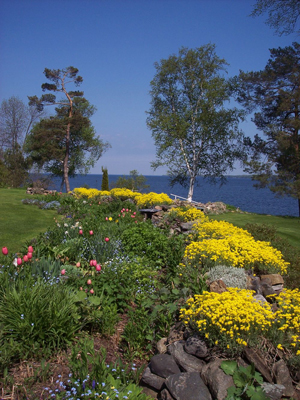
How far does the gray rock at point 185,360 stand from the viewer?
318 cm

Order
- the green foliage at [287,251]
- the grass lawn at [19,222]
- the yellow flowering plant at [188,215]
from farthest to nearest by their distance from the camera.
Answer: the yellow flowering plant at [188,215] → the grass lawn at [19,222] → the green foliage at [287,251]

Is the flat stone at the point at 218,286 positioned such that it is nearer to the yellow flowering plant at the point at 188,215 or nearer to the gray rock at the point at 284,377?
the gray rock at the point at 284,377

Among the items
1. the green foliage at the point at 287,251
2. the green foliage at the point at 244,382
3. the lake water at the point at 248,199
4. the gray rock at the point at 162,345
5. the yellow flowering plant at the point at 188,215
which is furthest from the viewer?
the lake water at the point at 248,199

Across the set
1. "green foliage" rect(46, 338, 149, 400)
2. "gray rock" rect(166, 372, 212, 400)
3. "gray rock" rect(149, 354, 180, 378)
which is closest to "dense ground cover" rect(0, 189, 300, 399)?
"green foliage" rect(46, 338, 149, 400)

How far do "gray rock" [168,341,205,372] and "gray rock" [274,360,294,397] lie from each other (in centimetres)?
69

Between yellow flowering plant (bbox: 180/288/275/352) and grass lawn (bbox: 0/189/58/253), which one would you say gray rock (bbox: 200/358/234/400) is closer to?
yellow flowering plant (bbox: 180/288/275/352)

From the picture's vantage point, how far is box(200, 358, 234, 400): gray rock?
2801 mm

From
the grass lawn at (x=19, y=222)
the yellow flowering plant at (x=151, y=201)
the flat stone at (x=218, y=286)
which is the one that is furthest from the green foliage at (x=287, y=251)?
the yellow flowering plant at (x=151, y=201)

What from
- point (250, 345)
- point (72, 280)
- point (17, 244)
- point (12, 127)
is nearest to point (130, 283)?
point (72, 280)

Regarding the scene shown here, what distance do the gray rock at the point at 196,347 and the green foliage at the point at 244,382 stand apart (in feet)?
0.93

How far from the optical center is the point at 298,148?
1842 cm

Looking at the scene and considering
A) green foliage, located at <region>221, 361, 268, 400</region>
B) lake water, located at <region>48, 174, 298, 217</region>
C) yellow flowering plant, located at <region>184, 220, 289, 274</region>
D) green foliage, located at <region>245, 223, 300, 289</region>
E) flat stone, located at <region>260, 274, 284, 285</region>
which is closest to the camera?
green foliage, located at <region>221, 361, 268, 400</region>

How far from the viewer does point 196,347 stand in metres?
3.27

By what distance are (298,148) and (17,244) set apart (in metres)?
16.4
